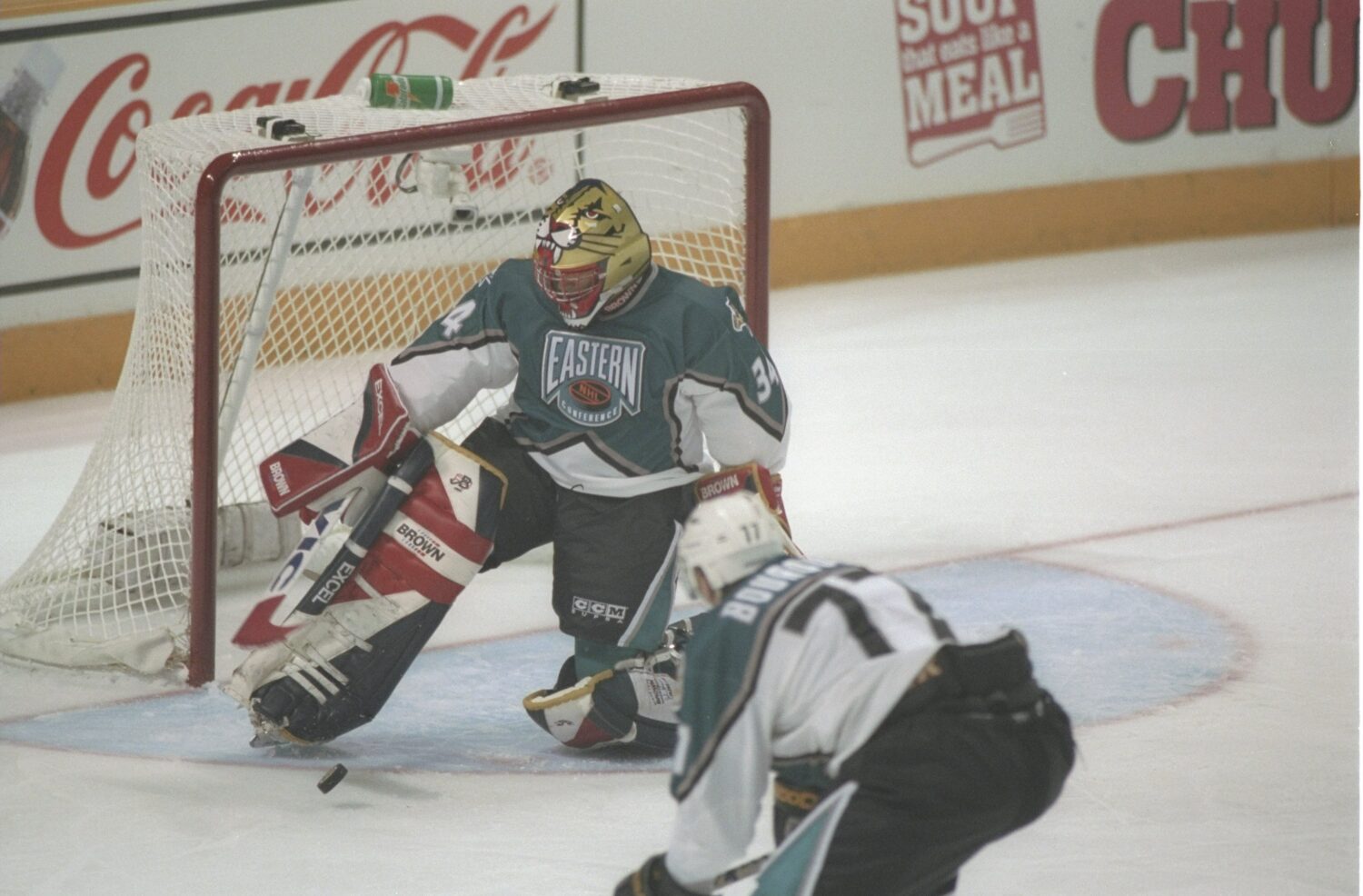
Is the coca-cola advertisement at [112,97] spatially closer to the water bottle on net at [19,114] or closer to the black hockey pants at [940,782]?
the water bottle on net at [19,114]

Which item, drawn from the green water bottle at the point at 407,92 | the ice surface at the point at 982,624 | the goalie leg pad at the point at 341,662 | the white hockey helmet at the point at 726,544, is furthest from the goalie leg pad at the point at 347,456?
the white hockey helmet at the point at 726,544

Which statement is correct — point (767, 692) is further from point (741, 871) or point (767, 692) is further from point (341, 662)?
point (341, 662)

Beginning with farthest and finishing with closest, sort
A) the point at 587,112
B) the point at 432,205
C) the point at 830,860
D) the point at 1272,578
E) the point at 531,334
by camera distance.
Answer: the point at 432,205, the point at 1272,578, the point at 587,112, the point at 531,334, the point at 830,860

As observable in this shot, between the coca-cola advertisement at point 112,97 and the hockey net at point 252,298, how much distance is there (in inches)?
55.7

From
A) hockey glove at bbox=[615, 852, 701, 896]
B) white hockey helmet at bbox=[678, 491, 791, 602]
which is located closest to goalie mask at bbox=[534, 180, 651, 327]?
white hockey helmet at bbox=[678, 491, 791, 602]

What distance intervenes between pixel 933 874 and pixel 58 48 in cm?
500

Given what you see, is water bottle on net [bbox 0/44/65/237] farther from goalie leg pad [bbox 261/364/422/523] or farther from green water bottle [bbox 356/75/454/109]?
goalie leg pad [bbox 261/364/422/523]

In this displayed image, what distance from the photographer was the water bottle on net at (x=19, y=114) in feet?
21.8

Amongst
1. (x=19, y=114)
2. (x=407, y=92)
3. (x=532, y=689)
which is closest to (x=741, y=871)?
(x=532, y=689)

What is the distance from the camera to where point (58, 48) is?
6707 mm

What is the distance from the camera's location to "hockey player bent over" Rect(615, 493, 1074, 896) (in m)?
2.46

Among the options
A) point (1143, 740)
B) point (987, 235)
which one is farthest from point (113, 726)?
point (987, 235)

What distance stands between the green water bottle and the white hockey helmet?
82.9 inches

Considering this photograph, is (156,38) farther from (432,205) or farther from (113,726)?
(113,726)
